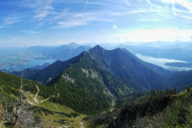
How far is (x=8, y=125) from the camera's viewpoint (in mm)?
13266

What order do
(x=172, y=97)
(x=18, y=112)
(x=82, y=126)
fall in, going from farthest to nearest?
(x=82, y=126)
(x=172, y=97)
(x=18, y=112)

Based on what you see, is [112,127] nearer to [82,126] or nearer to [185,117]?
[82,126]

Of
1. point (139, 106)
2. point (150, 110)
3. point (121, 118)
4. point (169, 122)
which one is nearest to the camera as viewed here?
point (169, 122)

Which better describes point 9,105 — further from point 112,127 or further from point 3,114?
point 112,127

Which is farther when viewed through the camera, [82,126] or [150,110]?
[82,126]

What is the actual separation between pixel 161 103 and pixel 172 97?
5.43m

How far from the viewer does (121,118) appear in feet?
193

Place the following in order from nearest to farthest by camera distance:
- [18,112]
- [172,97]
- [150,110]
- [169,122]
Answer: [18,112] → [169,122] → [172,97] → [150,110]

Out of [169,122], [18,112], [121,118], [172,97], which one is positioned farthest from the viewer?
[121,118]

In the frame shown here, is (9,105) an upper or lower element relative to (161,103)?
upper

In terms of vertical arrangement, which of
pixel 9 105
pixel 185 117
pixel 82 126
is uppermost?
pixel 9 105

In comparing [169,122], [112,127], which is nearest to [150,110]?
[112,127]

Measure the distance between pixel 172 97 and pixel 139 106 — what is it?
16.7 meters

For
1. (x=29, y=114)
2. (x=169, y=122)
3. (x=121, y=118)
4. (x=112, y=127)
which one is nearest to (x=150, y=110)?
(x=121, y=118)
